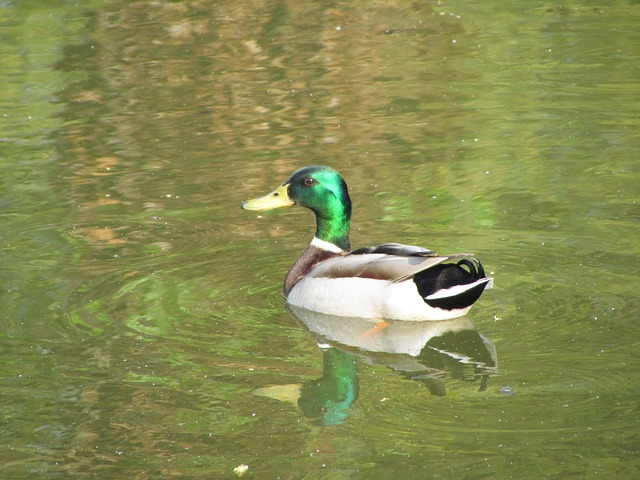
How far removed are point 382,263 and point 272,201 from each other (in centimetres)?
129

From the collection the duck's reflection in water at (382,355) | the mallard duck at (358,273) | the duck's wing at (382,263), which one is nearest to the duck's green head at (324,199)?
the mallard duck at (358,273)

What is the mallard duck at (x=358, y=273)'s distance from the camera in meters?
7.14

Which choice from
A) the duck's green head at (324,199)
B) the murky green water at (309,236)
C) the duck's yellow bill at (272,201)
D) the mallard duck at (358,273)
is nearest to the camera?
the murky green water at (309,236)

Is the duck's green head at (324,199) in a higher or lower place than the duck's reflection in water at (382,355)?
higher

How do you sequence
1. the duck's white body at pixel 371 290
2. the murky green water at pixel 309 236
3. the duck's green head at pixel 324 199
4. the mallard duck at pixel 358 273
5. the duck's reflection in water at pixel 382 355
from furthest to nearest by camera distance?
the duck's green head at pixel 324 199, the duck's white body at pixel 371 290, the mallard duck at pixel 358 273, the duck's reflection in water at pixel 382 355, the murky green water at pixel 309 236

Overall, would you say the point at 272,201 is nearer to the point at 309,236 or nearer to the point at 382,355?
the point at 309,236

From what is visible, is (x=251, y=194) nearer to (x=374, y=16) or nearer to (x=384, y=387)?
(x=384, y=387)

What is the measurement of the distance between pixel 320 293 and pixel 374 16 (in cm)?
1009

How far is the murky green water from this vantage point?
5758 millimetres

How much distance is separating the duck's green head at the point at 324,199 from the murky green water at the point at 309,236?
0.47 meters

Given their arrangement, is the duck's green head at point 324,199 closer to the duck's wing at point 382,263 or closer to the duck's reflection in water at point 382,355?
the duck's wing at point 382,263

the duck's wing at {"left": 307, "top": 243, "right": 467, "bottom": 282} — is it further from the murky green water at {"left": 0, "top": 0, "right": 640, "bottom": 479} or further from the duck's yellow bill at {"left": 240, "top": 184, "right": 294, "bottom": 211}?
the duck's yellow bill at {"left": 240, "top": 184, "right": 294, "bottom": 211}

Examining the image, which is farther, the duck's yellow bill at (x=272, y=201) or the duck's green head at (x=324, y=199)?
the duck's yellow bill at (x=272, y=201)

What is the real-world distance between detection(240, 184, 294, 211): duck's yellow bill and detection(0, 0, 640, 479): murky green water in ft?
1.43
